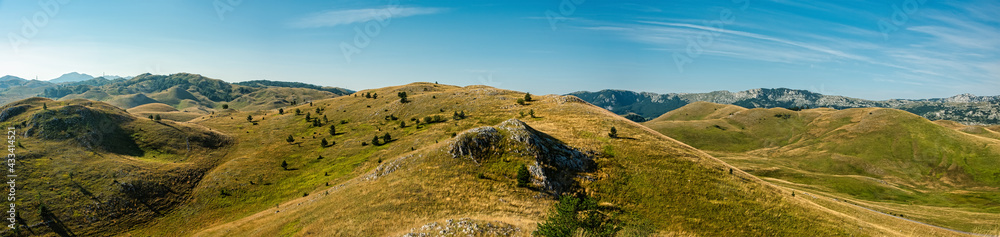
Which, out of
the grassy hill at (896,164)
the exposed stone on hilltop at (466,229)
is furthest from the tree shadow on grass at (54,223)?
the grassy hill at (896,164)

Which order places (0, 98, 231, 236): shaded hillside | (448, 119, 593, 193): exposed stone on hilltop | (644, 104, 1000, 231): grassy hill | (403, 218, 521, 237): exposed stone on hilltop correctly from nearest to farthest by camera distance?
1. (403, 218, 521, 237): exposed stone on hilltop
2. (448, 119, 593, 193): exposed stone on hilltop
3. (0, 98, 231, 236): shaded hillside
4. (644, 104, 1000, 231): grassy hill

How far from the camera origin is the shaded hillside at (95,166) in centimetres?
5097

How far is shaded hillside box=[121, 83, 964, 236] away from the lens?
40.5 m

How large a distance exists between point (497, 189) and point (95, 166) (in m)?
78.4

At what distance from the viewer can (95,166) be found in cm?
6172

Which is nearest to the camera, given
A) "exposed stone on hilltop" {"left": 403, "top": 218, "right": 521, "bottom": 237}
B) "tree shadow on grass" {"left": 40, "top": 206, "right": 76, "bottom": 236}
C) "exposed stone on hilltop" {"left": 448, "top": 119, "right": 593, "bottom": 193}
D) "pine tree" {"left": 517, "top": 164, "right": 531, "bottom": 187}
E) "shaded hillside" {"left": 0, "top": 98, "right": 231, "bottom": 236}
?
"exposed stone on hilltop" {"left": 403, "top": 218, "right": 521, "bottom": 237}

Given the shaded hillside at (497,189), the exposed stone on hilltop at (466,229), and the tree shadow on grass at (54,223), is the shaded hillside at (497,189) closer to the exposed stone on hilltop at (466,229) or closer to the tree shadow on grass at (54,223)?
the exposed stone on hilltop at (466,229)

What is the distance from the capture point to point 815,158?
17338cm

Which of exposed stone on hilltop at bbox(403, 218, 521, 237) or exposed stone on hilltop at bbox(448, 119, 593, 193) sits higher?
exposed stone on hilltop at bbox(448, 119, 593, 193)

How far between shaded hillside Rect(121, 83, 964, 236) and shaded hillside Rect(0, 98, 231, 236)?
510cm

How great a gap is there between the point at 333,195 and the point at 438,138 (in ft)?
92.2

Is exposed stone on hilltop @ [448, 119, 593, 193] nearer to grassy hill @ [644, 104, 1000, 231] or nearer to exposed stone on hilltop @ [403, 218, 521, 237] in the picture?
exposed stone on hilltop @ [403, 218, 521, 237]

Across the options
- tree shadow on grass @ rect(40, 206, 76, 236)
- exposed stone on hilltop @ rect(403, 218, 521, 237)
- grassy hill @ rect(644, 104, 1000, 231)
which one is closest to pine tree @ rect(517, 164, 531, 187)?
exposed stone on hilltop @ rect(403, 218, 521, 237)

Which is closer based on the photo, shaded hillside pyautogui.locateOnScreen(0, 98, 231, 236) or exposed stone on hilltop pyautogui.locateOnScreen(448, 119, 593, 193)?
exposed stone on hilltop pyautogui.locateOnScreen(448, 119, 593, 193)
